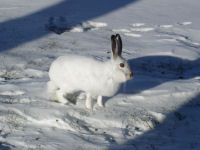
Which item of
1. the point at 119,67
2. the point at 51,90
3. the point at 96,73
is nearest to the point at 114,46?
the point at 119,67

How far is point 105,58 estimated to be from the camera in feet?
20.0

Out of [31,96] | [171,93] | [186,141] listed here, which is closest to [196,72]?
[171,93]

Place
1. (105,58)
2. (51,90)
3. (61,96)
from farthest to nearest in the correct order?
(105,58) → (51,90) → (61,96)

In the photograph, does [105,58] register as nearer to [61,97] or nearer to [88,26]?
[61,97]

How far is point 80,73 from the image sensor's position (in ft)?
13.1

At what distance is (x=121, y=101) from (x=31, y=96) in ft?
4.54

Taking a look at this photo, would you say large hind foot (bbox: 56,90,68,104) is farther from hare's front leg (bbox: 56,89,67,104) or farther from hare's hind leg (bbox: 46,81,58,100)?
hare's hind leg (bbox: 46,81,58,100)

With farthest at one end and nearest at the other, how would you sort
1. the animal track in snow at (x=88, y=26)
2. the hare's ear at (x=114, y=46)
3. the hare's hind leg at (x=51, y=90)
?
the animal track in snow at (x=88, y=26)
the hare's hind leg at (x=51, y=90)
the hare's ear at (x=114, y=46)

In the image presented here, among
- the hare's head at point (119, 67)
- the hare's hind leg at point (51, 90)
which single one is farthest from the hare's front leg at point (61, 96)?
the hare's head at point (119, 67)

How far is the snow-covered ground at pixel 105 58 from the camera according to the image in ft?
11.9

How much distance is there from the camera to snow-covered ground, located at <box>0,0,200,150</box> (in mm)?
3633

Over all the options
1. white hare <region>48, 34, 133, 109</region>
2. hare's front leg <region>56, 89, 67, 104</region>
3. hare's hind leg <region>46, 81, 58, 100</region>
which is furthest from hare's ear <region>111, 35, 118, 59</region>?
hare's hind leg <region>46, 81, 58, 100</region>

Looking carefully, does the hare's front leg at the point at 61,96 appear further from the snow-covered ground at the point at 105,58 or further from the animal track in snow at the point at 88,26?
the animal track in snow at the point at 88,26

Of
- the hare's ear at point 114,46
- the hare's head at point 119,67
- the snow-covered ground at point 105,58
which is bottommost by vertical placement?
the snow-covered ground at point 105,58
